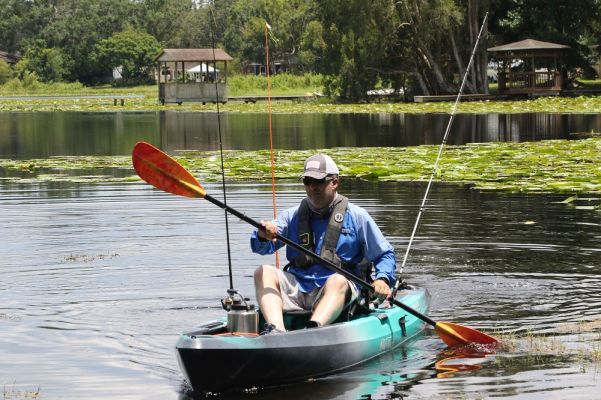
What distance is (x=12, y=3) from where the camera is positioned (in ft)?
483

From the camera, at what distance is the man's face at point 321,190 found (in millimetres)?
8922

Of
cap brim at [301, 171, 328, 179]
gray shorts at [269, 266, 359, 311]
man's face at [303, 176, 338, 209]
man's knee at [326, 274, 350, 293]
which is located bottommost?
gray shorts at [269, 266, 359, 311]

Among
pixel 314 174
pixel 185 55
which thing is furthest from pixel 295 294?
pixel 185 55

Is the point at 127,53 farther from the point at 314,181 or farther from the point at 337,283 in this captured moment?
the point at 337,283

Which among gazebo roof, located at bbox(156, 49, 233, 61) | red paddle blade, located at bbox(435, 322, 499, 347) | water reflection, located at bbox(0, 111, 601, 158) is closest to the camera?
red paddle blade, located at bbox(435, 322, 499, 347)

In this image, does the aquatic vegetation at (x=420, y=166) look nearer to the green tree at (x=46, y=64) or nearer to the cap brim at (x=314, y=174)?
the cap brim at (x=314, y=174)

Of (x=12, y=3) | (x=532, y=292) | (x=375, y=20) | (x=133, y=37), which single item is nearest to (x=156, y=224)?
(x=532, y=292)

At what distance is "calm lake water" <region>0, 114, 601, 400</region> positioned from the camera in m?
8.48

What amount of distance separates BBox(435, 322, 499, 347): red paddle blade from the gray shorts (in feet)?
2.72

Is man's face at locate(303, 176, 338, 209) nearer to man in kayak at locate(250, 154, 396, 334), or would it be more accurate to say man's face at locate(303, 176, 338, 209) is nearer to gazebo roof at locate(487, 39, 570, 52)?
man in kayak at locate(250, 154, 396, 334)

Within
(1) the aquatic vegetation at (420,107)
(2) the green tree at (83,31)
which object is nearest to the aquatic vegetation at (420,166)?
(1) the aquatic vegetation at (420,107)

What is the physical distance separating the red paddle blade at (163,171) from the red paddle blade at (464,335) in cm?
235

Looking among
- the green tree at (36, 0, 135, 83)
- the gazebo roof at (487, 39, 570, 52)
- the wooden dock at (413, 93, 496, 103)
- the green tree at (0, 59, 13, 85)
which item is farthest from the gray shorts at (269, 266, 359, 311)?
the green tree at (0, 59, 13, 85)

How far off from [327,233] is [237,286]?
138 inches
